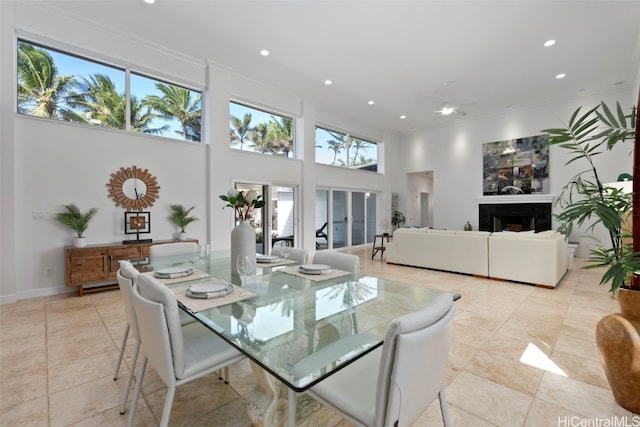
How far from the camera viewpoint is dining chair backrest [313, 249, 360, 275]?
237 cm

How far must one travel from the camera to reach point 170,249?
3076mm

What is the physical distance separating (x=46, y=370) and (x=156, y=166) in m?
3.52

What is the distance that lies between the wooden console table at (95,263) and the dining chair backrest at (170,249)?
3.58 ft

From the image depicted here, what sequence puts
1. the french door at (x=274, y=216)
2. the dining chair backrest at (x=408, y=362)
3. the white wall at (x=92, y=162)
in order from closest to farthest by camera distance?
the dining chair backrest at (x=408, y=362), the white wall at (x=92, y=162), the french door at (x=274, y=216)

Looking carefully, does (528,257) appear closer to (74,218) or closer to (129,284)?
(129,284)

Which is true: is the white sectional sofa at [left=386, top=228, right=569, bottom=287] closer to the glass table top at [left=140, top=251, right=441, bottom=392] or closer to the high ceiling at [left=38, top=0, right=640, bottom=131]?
the high ceiling at [left=38, top=0, right=640, bottom=131]

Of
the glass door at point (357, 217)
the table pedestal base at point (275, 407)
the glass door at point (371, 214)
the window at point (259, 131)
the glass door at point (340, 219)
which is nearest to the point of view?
the table pedestal base at point (275, 407)

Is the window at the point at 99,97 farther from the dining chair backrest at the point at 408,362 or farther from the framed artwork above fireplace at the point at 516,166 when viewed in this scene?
the framed artwork above fireplace at the point at 516,166

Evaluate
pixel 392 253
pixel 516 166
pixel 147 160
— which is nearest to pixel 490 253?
pixel 392 253

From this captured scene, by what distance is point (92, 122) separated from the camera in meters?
4.48

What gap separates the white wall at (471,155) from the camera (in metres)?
6.86

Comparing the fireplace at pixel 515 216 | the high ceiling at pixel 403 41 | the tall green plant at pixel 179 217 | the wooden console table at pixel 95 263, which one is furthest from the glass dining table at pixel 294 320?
the fireplace at pixel 515 216

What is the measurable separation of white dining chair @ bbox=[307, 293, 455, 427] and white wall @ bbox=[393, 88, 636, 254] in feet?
27.1

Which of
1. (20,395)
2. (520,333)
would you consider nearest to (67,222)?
(20,395)
